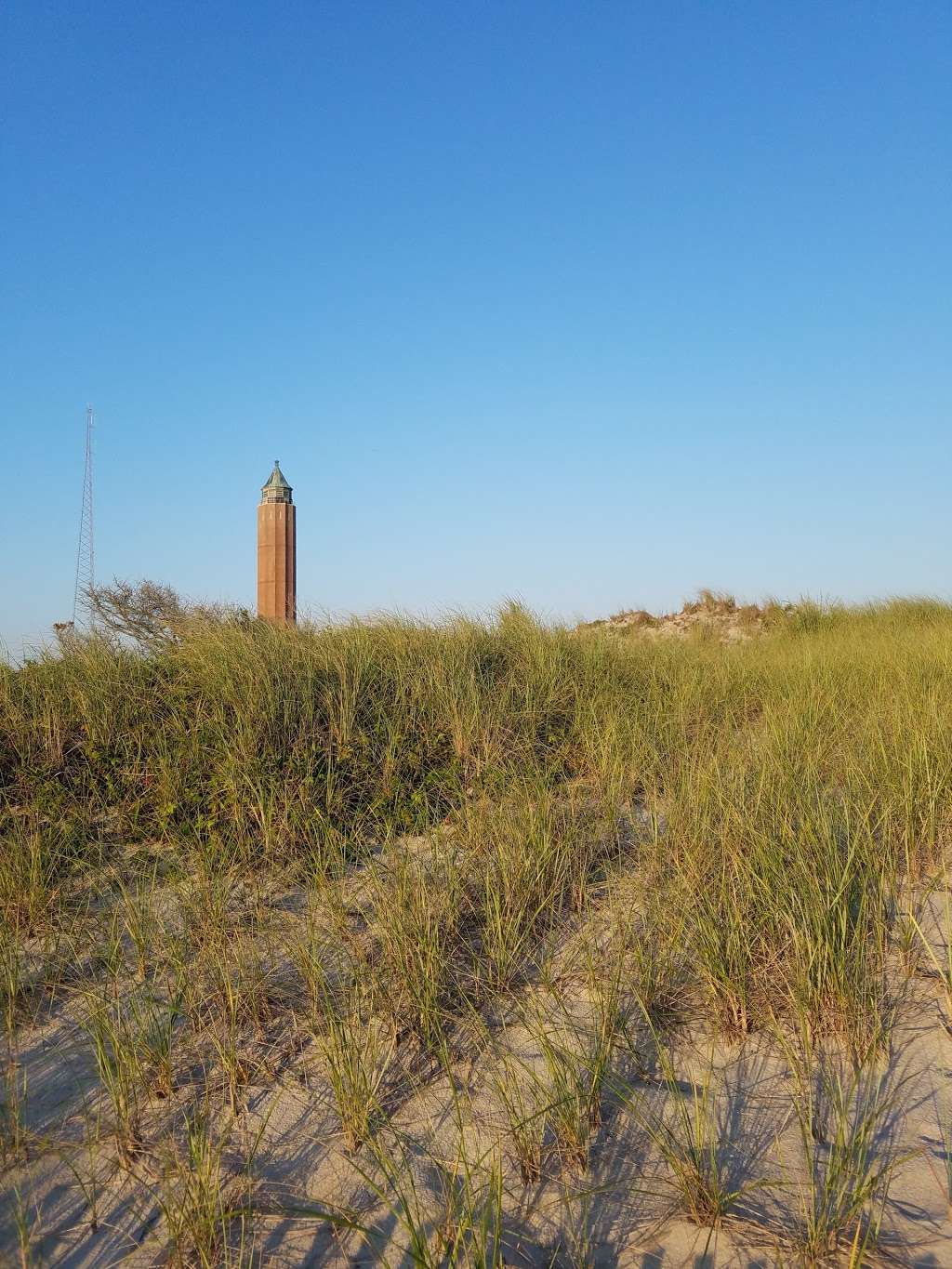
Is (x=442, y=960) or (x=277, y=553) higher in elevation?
(x=277, y=553)

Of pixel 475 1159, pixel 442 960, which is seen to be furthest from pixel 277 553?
pixel 475 1159

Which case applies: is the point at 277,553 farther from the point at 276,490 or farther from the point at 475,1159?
the point at 475,1159

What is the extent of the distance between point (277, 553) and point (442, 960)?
21.6 ft

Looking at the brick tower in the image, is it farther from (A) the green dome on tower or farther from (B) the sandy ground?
(B) the sandy ground

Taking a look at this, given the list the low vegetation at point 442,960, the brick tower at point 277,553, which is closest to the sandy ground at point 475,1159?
the low vegetation at point 442,960

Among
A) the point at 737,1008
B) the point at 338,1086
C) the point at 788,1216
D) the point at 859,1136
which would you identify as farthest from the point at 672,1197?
the point at 338,1086

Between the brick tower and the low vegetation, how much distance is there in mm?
3311

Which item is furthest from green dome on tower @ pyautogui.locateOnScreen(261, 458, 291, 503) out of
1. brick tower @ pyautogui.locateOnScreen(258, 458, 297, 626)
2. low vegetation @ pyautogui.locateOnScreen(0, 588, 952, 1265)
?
low vegetation @ pyautogui.locateOnScreen(0, 588, 952, 1265)

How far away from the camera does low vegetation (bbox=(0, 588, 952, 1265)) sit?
230 centimetres

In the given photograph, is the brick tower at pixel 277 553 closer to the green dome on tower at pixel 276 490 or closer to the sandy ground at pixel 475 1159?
the green dome on tower at pixel 276 490

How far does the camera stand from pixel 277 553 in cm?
913

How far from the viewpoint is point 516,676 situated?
626 cm

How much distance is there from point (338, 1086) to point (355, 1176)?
0.24m

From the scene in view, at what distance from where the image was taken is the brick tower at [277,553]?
9.12 meters
